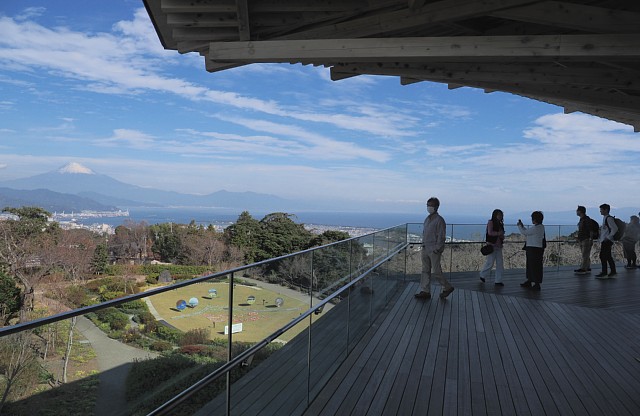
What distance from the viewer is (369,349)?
457 centimetres

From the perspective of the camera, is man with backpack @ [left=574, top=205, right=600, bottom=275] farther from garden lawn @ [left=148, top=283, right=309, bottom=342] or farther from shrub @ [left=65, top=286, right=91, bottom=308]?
shrub @ [left=65, top=286, right=91, bottom=308]

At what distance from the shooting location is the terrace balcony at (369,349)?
1662 millimetres

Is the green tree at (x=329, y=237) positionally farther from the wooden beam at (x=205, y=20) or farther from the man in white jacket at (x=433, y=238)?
the wooden beam at (x=205, y=20)

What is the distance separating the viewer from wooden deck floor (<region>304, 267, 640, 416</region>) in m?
3.29

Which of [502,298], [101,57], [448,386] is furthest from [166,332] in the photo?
[101,57]

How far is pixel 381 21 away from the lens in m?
4.34

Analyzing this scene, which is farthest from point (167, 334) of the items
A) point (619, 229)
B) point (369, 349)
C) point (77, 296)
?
point (77, 296)

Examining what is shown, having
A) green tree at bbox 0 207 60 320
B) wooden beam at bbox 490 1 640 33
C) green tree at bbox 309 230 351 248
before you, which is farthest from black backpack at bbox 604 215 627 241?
green tree at bbox 0 207 60 320

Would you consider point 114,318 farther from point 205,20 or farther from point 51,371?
point 205,20

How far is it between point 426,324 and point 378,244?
54.8 inches

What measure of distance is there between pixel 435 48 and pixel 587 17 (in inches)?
51.7

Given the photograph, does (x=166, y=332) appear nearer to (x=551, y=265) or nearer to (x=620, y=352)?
(x=620, y=352)

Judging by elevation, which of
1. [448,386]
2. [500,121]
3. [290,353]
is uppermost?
[500,121]

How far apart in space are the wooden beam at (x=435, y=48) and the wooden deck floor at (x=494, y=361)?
3034mm
